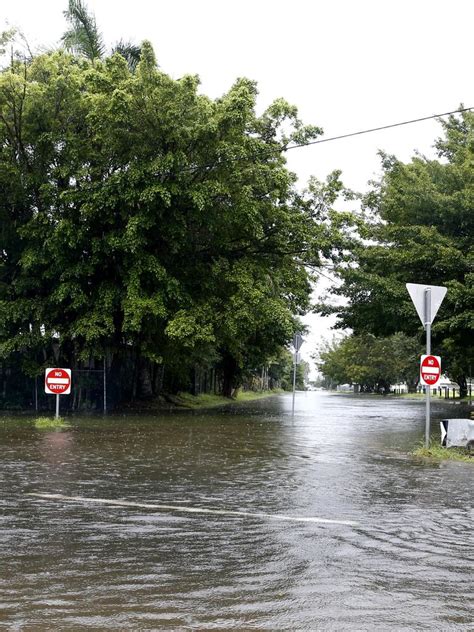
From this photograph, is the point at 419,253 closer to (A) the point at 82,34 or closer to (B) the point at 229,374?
(A) the point at 82,34

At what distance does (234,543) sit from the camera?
19.7ft

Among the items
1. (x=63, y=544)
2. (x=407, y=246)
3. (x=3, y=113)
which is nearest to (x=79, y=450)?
(x=63, y=544)

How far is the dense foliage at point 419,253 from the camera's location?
25.5 m

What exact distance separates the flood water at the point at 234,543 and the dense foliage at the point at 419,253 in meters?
14.9

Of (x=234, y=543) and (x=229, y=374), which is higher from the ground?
(x=229, y=374)

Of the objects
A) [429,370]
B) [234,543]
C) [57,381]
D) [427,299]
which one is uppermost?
[427,299]

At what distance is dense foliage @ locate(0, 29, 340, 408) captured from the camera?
23078mm

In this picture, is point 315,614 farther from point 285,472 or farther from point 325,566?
point 285,472

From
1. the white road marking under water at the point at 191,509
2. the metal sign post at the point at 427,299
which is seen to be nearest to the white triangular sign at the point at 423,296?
the metal sign post at the point at 427,299

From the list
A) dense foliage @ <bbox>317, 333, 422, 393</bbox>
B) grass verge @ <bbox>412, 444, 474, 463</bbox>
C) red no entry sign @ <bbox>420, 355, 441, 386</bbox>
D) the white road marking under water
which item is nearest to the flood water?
the white road marking under water

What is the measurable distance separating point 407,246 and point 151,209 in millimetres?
10984

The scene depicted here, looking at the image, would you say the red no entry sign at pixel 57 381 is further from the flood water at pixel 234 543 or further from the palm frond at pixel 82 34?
the palm frond at pixel 82 34

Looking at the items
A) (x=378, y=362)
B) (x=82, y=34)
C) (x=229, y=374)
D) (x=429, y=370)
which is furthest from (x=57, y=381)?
(x=378, y=362)

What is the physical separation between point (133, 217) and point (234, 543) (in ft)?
58.3
